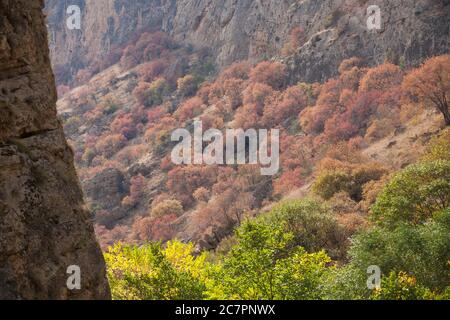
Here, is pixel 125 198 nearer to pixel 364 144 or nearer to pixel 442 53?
pixel 364 144

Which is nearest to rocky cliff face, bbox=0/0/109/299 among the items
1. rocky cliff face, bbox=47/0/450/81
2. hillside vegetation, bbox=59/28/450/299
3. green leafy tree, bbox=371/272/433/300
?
hillside vegetation, bbox=59/28/450/299

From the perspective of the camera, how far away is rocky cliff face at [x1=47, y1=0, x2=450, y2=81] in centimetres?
6938

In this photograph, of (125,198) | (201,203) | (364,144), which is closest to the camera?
(364,144)

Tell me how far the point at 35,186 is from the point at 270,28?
94338 mm

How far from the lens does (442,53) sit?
65000mm

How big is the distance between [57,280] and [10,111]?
2667 millimetres

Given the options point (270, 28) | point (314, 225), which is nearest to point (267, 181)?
point (314, 225)

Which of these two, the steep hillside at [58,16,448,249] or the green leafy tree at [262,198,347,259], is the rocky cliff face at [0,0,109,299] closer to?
the green leafy tree at [262,198,347,259]

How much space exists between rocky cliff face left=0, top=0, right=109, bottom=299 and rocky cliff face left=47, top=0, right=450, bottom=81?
2509 inches

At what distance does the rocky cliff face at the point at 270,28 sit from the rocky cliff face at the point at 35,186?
63734 millimetres

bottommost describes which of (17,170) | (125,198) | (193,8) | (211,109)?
(125,198)

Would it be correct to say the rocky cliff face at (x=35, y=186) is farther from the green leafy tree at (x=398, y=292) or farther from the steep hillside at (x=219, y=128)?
the steep hillside at (x=219, y=128)

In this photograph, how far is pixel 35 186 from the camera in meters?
8.63
